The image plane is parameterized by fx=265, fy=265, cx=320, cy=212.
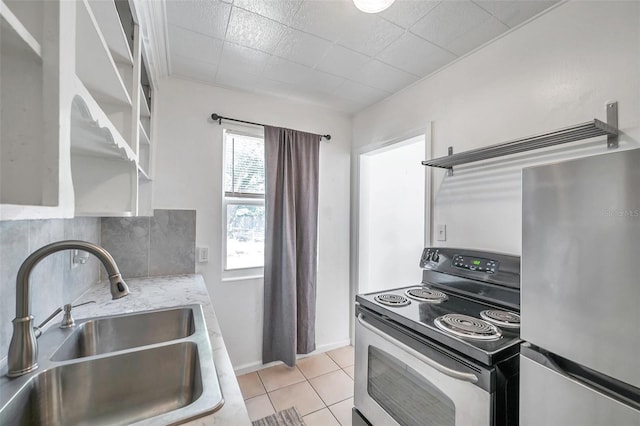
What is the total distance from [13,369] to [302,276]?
1.85 m

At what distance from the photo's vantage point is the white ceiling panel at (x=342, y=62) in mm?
1757

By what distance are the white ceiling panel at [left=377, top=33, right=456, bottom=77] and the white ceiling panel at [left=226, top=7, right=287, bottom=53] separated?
0.70m

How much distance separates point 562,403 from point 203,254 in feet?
7.11

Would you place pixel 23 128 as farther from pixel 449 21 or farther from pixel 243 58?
pixel 449 21

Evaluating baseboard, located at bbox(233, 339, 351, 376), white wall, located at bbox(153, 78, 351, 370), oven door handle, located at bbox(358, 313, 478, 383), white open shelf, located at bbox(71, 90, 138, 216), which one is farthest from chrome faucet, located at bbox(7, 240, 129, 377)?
baseboard, located at bbox(233, 339, 351, 376)

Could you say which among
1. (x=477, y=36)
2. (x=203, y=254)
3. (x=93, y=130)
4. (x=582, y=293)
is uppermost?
(x=477, y=36)

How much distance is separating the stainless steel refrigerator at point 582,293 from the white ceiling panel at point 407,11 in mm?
1027

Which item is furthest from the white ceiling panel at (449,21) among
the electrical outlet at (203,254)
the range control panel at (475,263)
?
the electrical outlet at (203,254)

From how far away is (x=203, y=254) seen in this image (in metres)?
2.16

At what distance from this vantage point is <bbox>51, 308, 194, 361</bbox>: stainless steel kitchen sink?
3.63ft

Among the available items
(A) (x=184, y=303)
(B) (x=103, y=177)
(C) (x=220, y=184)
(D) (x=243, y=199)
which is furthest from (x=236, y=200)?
(B) (x=103, y=177)

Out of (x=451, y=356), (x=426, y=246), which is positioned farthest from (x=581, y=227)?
(x=426, y=246)

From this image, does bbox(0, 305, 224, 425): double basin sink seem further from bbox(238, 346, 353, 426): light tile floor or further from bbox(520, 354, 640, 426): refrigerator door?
bbox(238, 346, 353, 426): light tile floor

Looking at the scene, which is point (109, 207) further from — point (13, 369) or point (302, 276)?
point (302, 276)
